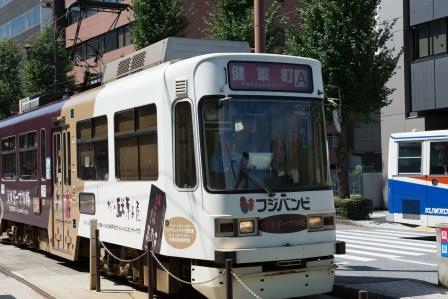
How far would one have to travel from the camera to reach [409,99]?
29.9m

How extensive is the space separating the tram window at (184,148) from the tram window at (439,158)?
10.4 metres

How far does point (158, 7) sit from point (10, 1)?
45668 mm

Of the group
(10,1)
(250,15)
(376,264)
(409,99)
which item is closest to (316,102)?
(376,264)

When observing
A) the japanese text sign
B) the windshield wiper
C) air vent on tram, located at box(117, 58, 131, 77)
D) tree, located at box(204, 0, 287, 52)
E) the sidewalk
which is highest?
tree, located at box(204, 0, 287, 52)

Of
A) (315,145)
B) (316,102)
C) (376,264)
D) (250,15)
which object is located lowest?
(376,264)

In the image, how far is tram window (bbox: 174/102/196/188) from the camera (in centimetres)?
843

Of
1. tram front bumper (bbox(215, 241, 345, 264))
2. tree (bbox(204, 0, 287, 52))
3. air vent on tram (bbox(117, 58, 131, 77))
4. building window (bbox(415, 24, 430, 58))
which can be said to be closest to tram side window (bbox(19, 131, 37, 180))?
air vent on tram (bbox(117, 58, 131, 77))

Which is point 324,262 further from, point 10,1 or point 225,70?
point 10,1

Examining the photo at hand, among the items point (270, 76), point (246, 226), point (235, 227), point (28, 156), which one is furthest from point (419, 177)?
point (235, 227)

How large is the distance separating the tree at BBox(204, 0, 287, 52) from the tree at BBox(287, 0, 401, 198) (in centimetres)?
294

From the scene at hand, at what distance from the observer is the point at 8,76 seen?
4319 centimetres

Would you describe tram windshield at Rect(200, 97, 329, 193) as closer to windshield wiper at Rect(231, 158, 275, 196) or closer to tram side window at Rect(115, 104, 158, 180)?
windshield wiper at Rect(231, 158, 275, 196)

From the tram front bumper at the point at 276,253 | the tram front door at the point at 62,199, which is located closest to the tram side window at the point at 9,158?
the tram front door at the point at 62,199

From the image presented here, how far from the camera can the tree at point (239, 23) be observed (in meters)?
26.9
